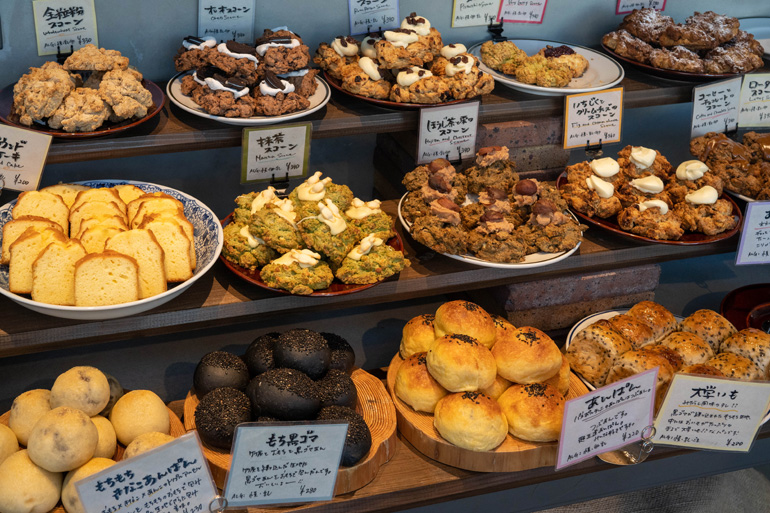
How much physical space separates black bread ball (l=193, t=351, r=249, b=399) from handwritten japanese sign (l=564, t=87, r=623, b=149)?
1319 millimetres

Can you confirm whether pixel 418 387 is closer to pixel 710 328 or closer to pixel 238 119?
pixel 238 119

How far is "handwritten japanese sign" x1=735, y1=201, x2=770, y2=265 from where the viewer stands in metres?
2.18

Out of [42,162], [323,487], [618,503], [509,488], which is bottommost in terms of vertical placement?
[618,503]

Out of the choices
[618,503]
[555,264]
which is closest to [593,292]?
[555,264]

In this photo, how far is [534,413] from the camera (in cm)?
176

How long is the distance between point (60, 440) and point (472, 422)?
3.09ft

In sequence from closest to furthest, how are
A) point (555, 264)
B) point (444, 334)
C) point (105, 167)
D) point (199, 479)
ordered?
point (199, 479) → point (444, 334) → point (555, 264) → point (105, 167)

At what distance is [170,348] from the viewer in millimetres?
2457

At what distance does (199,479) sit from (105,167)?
1.36 metres

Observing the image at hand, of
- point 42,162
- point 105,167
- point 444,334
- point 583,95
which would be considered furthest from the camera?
point 105,167

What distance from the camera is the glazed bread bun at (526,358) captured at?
1836mm

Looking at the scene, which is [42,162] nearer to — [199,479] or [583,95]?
[199,479]

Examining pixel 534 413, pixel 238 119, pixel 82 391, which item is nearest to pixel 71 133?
pixel 238 119

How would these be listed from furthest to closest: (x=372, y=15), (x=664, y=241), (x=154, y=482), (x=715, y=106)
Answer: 1. (x=715, y=106)
2. (x=372, y=15)
3. (x=664, y=241)
4. (x=154, y=482)
